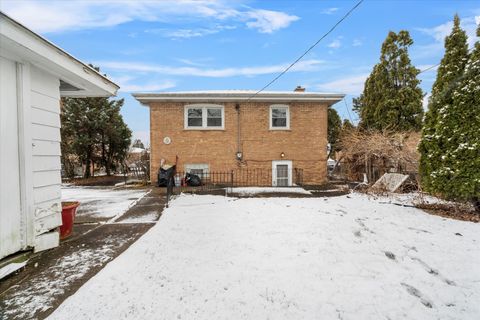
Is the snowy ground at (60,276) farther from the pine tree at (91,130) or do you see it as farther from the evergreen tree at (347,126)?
the pine tree at (91,130)

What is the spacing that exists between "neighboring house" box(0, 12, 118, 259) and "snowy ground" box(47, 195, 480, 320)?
144 centimetres

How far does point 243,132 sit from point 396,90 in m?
9.30

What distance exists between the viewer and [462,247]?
400 cm

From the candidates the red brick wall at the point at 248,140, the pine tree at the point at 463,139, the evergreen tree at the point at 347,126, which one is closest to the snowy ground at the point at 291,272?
the pine tree at the point at 463,139

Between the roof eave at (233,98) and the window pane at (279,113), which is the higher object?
the roof eave at (233,98)

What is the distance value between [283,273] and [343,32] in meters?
5.80

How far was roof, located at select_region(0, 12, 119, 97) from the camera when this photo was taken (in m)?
2.95

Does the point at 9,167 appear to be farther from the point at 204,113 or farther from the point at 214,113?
the point at 214,113

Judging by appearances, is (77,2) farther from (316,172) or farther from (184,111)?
(316,172)

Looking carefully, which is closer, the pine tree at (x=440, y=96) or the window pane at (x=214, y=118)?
the pine tree at (x=440, y=96)

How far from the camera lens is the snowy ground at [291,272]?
246cm

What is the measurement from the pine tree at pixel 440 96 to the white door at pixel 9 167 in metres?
8.53

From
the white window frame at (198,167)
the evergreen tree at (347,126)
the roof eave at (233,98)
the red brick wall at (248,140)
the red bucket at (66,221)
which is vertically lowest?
the red bucket at (66,221)

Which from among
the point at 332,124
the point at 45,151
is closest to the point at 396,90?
the point at 332,124
